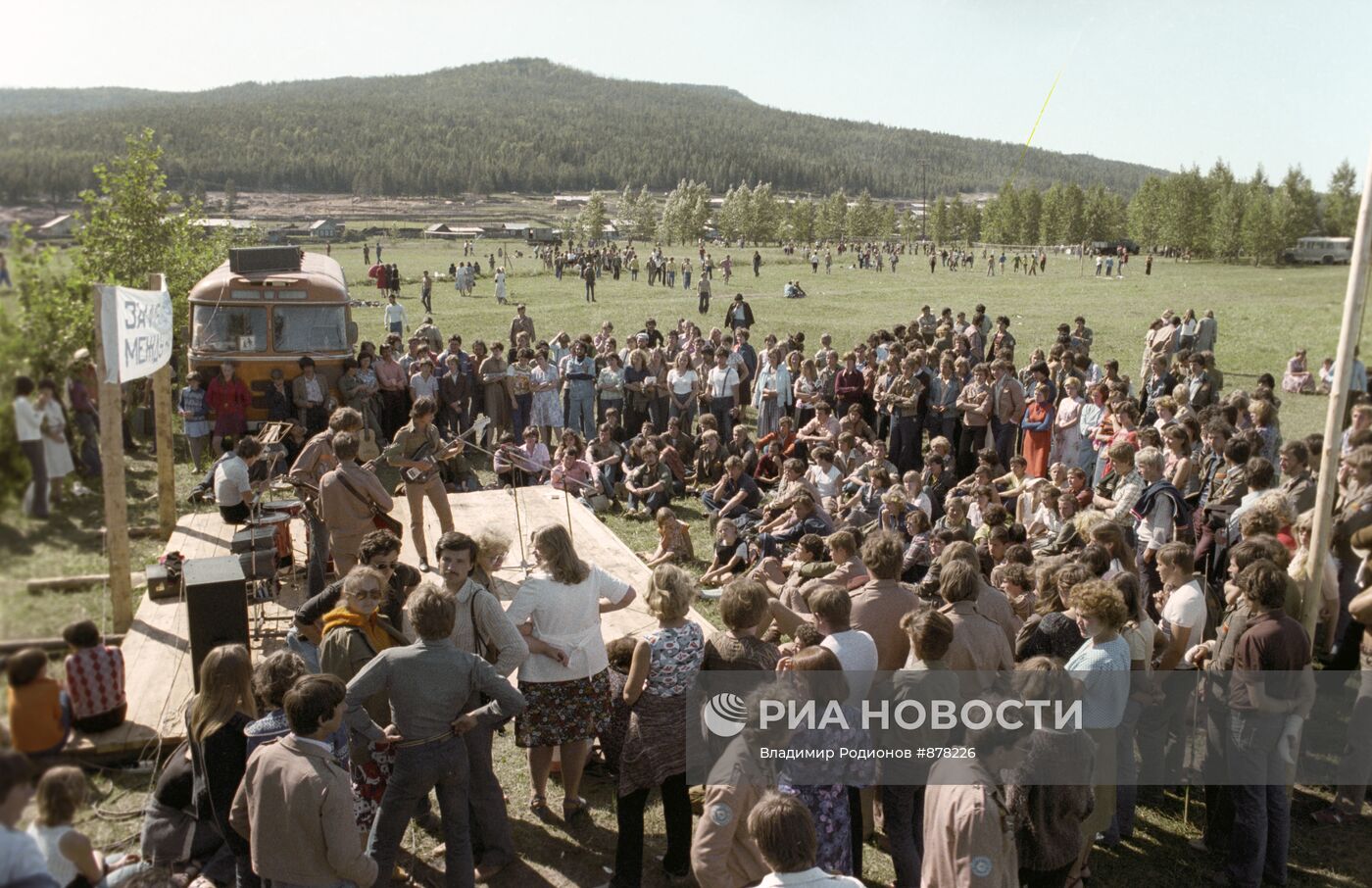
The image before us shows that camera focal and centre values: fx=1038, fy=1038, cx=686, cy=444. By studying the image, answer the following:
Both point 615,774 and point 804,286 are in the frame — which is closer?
point 615,774

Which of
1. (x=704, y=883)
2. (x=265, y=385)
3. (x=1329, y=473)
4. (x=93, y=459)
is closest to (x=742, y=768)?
(x=704, y=883)

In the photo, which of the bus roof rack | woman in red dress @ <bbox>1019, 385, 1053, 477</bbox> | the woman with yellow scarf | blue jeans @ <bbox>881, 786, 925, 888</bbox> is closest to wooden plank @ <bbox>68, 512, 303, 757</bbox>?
the woman with yellow scarf

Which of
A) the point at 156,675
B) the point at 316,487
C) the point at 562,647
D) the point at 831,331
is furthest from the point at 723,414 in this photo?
the point at 831,331

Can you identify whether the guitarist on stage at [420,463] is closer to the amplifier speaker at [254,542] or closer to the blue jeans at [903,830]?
the amplifier speaker at [254,542]

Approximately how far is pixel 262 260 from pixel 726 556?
8686 millimetres

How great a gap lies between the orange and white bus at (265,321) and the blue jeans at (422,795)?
1044 cm

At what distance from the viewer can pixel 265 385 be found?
14422mm

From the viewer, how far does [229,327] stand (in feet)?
47.8

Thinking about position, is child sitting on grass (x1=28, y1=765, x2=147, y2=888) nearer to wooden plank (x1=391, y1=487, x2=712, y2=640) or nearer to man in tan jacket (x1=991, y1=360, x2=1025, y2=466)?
wooden plank (x1=391, y1=487, x2=712, y2=640)

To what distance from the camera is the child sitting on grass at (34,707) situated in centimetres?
294

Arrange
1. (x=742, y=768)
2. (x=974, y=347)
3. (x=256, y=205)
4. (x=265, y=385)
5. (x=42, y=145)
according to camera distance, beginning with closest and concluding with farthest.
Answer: (x=742, y=768), (x=42, y=145), (x=265, y=385), (x=974, y=347), (x=256, y=205)

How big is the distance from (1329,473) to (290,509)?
26.6 ft

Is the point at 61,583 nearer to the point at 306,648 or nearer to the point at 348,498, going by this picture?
the point at 306,648

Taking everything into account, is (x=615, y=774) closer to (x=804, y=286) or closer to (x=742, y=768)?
(x=742, y=768)
